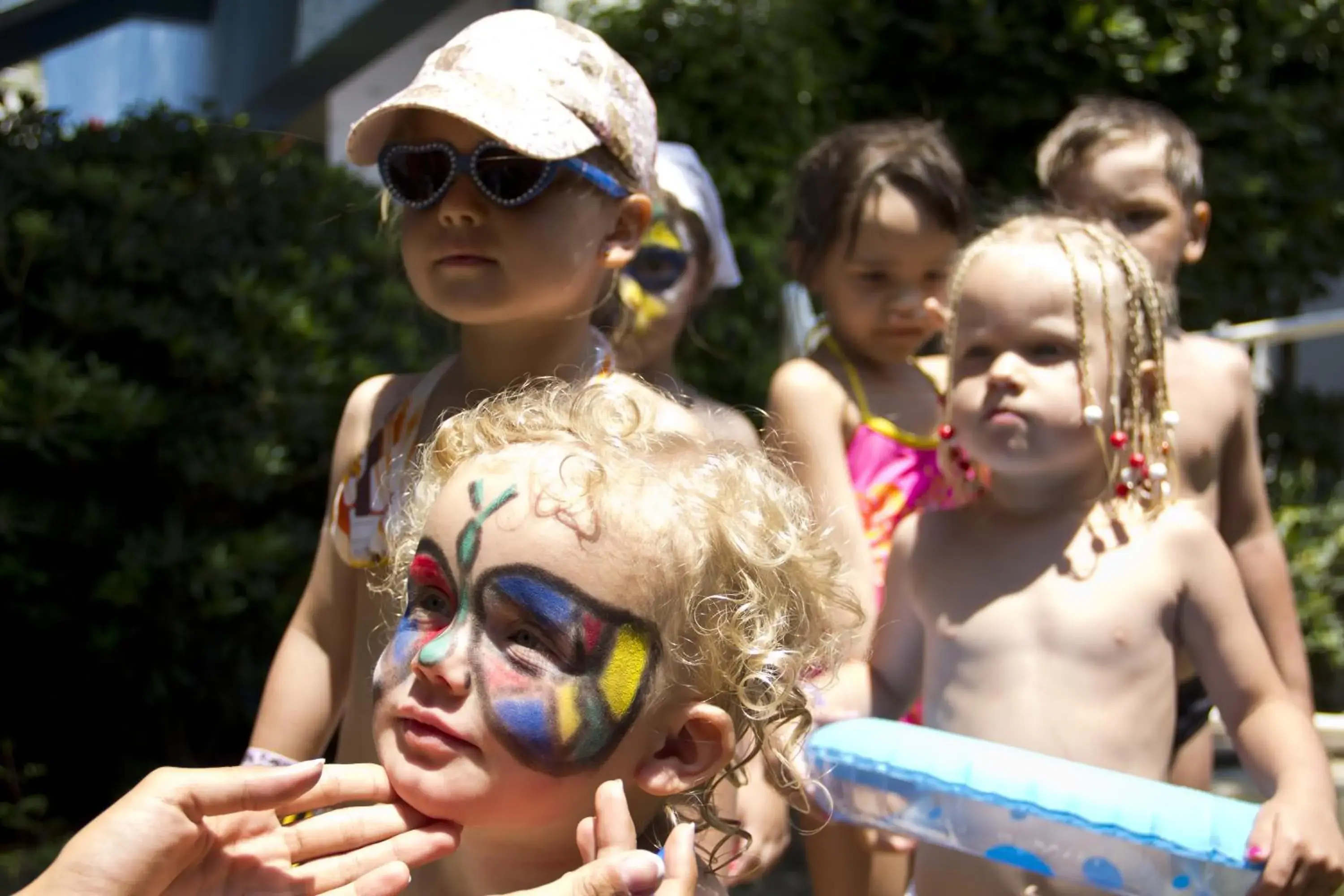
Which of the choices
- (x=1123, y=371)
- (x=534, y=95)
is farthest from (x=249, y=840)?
(x=1123, y=371)

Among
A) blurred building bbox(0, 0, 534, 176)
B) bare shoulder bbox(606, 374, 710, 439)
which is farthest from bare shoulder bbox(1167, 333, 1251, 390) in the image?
blurred building bbox(0, 0, 534, 176)

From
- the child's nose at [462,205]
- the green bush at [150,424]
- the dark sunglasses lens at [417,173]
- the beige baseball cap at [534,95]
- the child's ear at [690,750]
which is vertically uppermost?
the beige baseball cap at [534,95]

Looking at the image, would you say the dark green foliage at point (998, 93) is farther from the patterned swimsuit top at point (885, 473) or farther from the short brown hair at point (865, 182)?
the patterned swimsuit top at point (885, 473)

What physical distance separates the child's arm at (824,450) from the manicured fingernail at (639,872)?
1320mm

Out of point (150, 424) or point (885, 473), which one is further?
point (150, 424)

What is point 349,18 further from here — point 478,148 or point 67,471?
point 478,148

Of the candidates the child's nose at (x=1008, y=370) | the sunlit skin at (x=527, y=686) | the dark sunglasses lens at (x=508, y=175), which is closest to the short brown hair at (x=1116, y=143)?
the child's nose at (x=1008, y=370)

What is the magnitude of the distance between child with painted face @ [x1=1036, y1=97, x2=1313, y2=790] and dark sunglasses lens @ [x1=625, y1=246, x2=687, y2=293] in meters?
1.01

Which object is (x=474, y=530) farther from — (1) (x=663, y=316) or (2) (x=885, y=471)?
(1) (x=663, y=316)

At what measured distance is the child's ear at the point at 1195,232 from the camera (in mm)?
3781

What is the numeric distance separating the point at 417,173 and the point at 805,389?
46.9 inches

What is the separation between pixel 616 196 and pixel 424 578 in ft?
3.42

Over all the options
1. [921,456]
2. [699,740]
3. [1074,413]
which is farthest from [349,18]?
[699,740]

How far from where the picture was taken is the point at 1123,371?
267 centimetres
